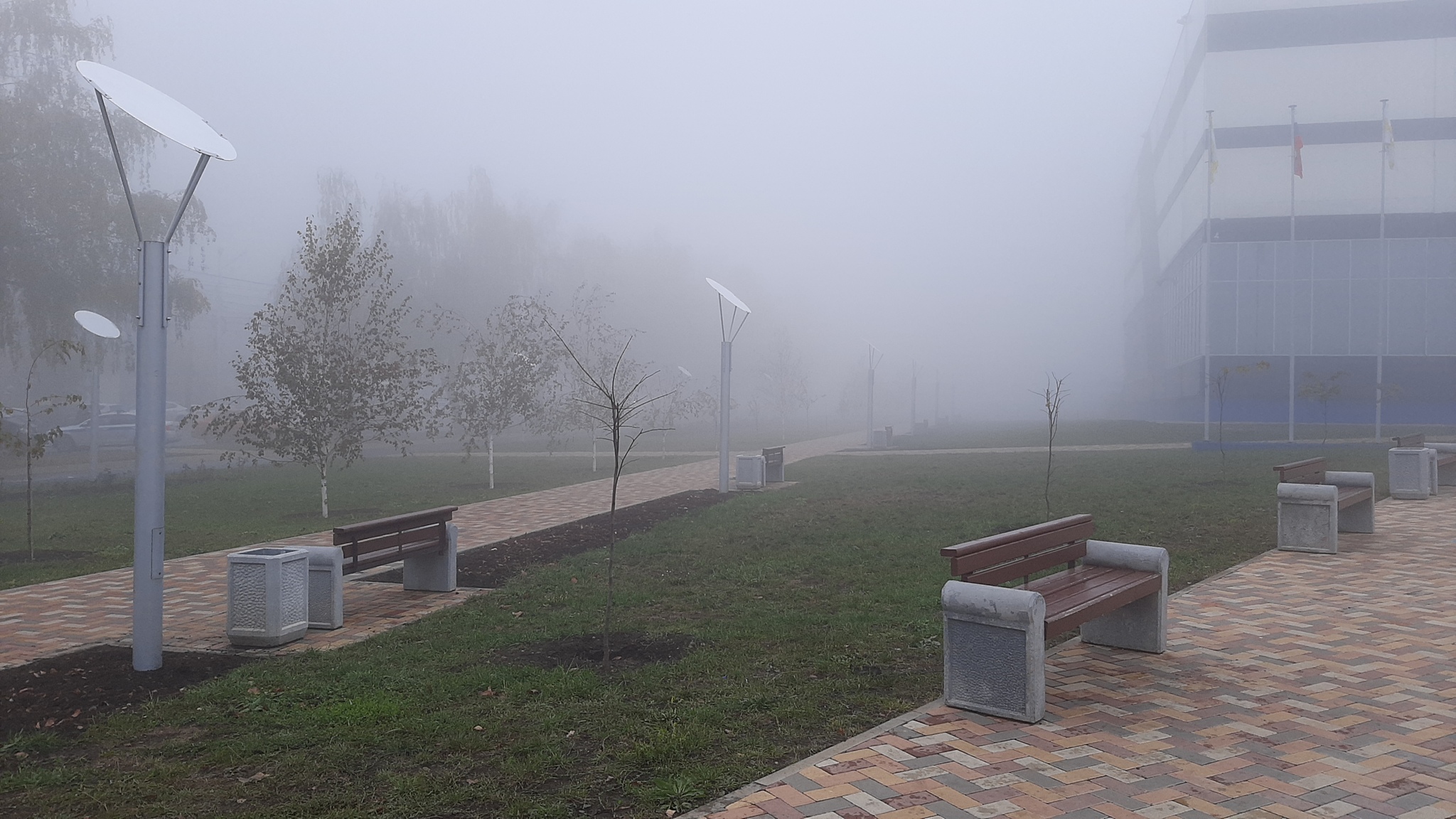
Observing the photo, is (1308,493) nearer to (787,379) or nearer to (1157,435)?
(1157,435)

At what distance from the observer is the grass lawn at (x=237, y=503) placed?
1077 cm

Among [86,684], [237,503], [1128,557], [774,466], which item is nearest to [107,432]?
[237,503]

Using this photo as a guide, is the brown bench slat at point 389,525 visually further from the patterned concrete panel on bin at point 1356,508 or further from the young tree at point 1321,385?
the young tree at point 1321,385

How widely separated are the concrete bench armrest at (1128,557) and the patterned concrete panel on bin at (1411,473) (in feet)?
34.6

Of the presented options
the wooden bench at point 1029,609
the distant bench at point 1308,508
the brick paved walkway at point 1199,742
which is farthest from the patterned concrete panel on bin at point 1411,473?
the wooden bench at point 1029,609

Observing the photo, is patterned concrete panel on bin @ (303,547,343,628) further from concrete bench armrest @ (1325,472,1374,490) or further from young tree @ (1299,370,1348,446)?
young tree @ (1299,370,1348,446)

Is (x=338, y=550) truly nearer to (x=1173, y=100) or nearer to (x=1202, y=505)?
(x=1202, y=505)

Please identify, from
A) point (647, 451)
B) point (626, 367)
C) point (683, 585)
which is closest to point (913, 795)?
point (683, 585)

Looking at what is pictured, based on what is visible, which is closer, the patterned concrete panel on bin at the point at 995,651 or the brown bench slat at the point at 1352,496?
the patterned concrete panel on bin at the point at 995,651

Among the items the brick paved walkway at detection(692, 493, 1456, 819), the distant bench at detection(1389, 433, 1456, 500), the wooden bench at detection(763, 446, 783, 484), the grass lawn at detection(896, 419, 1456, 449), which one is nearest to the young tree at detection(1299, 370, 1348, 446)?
the grass lawn at detection(896, 419, 1456, 449)

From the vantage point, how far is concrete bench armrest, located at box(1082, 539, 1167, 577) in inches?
225

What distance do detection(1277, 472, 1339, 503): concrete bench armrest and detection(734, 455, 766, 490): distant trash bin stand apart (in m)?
9.00

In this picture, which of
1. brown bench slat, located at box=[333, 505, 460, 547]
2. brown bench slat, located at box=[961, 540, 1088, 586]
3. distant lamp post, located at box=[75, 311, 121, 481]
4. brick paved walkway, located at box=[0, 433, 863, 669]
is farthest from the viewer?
distant lamp post, located at box=[75, 311, 121, 481]

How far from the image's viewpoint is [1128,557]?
19.2 feet
